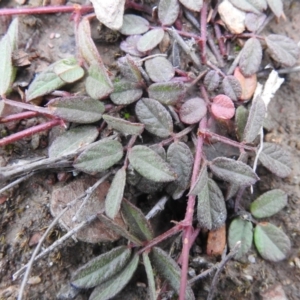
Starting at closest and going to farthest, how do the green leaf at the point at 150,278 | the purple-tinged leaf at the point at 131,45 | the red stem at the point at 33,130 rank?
1. the green leaf at the point at 150,278
2. the red stem at the point at 33,130
3. the purple-tinged leaf at the point at 131,45

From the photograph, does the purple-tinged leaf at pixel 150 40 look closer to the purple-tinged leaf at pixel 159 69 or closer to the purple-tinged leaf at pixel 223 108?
the purple-tinged leaf at pixel 159 69

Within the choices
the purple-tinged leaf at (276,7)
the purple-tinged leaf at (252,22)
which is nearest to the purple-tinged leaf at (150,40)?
the purple-tinged leaf at (252,22)

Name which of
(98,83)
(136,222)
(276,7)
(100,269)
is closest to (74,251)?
(100,269)

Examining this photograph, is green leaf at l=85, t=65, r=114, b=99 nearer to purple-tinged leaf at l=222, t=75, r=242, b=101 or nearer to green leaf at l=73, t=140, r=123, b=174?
green leaf at l=73, t=140, r=123, b=174

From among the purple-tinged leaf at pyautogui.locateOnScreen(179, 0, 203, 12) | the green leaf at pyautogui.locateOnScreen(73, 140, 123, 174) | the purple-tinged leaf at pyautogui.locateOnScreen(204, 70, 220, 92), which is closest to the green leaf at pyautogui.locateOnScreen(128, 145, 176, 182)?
the green leaf at pyautogui.locateOnScreen(73, 140, 123, 174)

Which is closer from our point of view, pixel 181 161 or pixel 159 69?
pixel 181 161

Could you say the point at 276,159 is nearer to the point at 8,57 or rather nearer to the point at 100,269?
the point at 100,269
